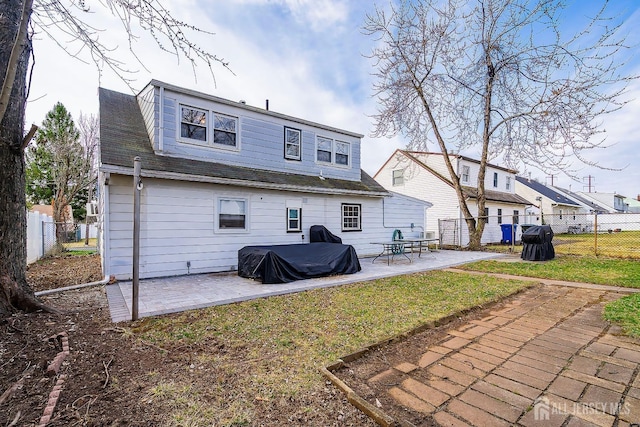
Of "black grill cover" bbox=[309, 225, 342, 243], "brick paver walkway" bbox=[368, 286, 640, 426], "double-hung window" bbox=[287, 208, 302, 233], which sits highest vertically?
"double-hung window" bbox=[287, 208, 302, 233]

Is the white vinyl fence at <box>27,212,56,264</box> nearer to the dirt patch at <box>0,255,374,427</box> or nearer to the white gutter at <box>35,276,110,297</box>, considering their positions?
the white gutter at <box>35,276,110,297</box>

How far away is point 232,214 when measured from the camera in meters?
7.95

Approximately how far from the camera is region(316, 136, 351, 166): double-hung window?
10.8 m

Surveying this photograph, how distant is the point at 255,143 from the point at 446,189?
12.1 meters

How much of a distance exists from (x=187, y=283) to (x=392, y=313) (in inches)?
174

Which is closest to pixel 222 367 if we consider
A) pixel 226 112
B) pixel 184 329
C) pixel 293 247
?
pixel 184 329

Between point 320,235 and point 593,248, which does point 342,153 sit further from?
point 593,248

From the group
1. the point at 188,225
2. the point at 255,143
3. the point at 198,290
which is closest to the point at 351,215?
the point at 255,143

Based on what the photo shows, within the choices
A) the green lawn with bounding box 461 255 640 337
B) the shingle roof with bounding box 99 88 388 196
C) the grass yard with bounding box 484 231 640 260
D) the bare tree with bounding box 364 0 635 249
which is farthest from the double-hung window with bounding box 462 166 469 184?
the shingle roof with bounding box 99 88 388 196

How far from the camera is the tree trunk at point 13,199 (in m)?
3.69

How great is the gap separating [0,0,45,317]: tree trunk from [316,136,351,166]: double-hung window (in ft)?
25.8

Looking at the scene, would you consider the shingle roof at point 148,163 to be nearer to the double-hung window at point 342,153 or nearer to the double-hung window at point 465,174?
the double-hung window at point 342,153

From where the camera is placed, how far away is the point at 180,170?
23.0ft

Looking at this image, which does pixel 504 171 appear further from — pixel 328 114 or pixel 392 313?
pixel 392 313
